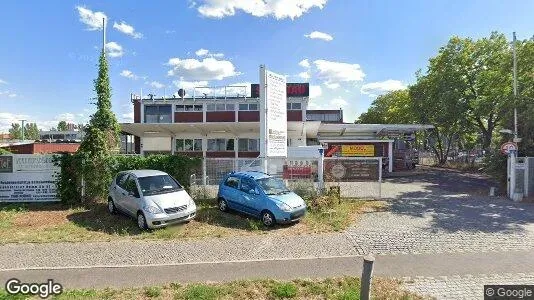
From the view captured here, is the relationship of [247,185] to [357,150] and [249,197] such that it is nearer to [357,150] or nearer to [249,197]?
[249,197]

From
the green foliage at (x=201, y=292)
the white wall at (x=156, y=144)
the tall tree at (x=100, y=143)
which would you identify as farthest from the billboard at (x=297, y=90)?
the green foliage at (x=201, y=292)

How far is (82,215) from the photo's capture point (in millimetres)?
10477

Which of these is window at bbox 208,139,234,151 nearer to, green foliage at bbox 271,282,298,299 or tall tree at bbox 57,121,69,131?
green foliage at bbox 271,282,298,299

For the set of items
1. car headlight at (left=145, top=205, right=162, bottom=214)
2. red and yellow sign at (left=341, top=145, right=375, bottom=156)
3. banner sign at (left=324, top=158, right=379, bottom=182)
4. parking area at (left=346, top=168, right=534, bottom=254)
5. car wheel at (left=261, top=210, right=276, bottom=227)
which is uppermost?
red and yellow sign at (left=341, top=145, right=375, bottom=156)

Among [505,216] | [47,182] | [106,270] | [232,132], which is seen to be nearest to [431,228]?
[505,216]

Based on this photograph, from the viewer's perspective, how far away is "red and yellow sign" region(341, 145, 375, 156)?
24.8 meters

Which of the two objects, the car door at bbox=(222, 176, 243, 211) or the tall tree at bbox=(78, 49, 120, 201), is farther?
the tall tree at bbox=(78, 49, 120, 201)

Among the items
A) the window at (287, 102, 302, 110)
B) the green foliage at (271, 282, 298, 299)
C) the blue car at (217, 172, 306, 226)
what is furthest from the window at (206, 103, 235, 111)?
the green foliage at (271, 282, 298, 299)

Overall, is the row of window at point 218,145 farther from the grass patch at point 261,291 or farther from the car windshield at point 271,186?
the grass patch at point 261,291

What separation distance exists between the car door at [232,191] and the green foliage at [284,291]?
4.96 metres

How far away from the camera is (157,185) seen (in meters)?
9.81

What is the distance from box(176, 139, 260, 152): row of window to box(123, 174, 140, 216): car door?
2103cm

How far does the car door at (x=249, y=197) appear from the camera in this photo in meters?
9.70

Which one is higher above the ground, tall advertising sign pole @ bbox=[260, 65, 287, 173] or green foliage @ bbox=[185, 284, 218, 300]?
tall advertising sign pole @ bbox=[260, 65, 287, 173]
